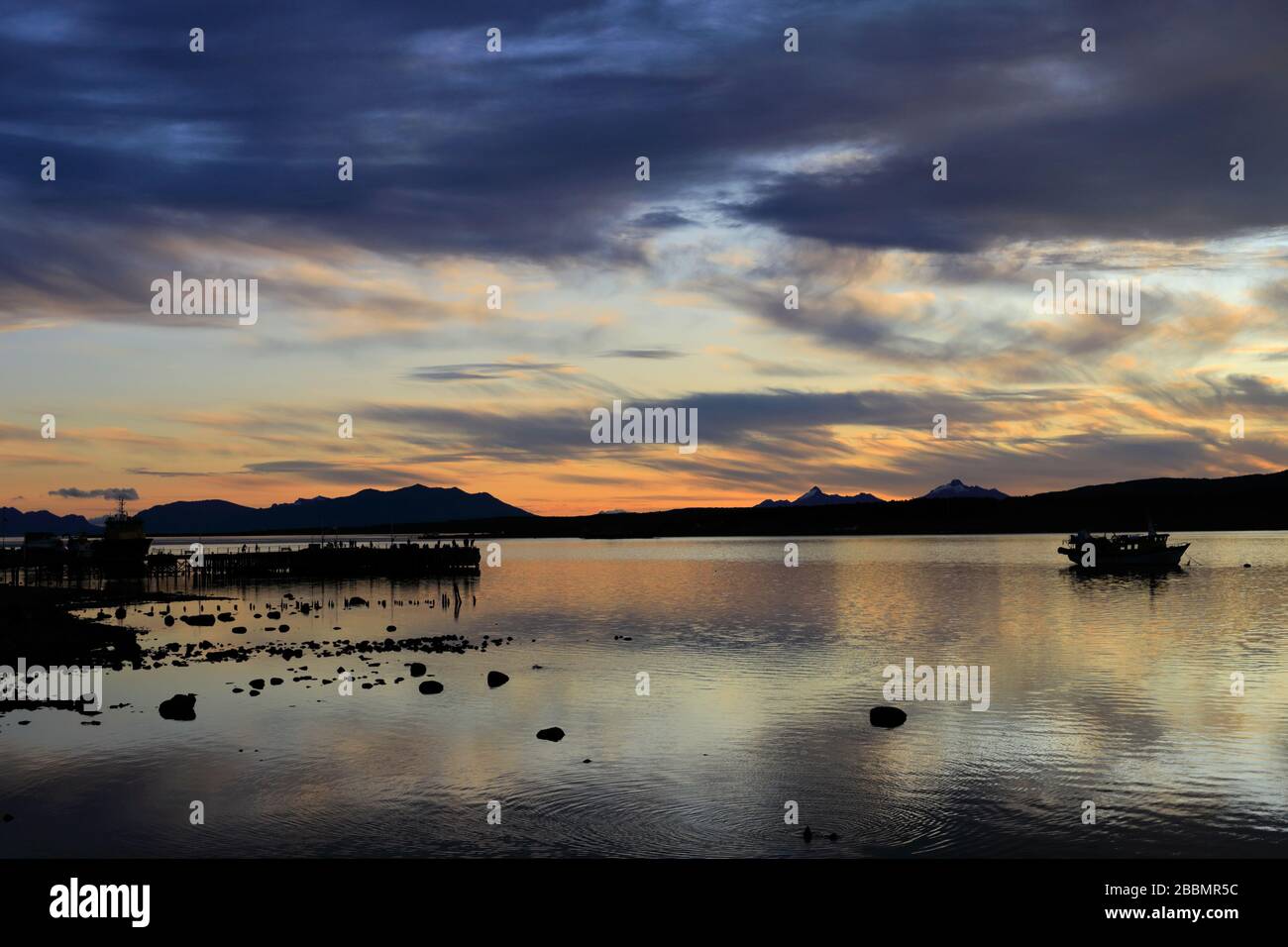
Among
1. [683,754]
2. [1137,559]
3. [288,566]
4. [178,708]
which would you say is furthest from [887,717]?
[288,566]

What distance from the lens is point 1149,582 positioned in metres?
105

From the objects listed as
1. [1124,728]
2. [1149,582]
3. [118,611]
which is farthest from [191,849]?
[1149,582]

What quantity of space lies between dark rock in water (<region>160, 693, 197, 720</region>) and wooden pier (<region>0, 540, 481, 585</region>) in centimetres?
8595

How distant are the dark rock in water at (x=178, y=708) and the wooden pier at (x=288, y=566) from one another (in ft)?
282

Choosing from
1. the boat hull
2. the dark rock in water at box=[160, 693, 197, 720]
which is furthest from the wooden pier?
the dark rock in water at box=[160, 693, 197, 720]

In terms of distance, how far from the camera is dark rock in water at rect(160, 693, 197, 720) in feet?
109

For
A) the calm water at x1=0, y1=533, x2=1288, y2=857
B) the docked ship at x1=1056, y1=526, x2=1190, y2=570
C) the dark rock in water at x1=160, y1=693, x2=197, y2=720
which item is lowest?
the calm water at x1=0, y1=533, x2=1288, y2=857

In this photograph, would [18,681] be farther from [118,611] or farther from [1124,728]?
[1124,728]

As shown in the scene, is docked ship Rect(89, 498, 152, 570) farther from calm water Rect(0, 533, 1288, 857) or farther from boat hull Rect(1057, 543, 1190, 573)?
boat hull Rect(1057, 543, 1190, 573)

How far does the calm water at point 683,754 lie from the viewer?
69.9ft

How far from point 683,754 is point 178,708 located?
17.2 meters

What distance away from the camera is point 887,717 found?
32875mm
